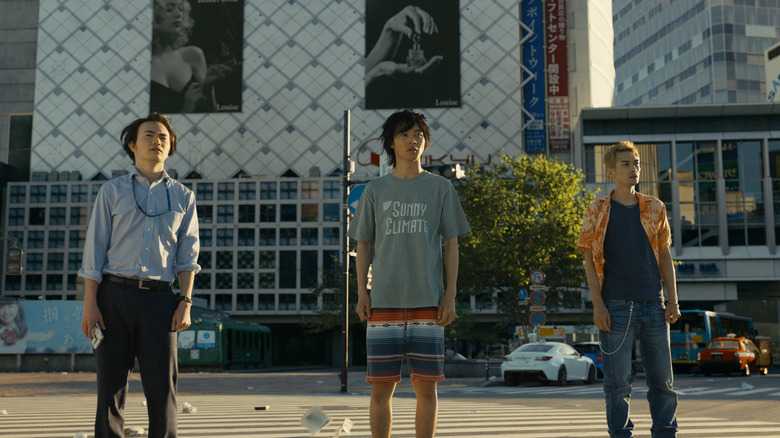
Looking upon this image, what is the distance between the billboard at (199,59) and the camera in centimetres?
6806

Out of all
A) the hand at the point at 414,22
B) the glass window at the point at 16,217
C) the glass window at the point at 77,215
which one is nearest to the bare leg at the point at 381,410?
the hand at the point at 414,22

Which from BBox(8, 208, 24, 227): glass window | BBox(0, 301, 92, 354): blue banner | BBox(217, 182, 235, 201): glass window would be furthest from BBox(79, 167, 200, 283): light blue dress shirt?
BBox(8, 208, 24, 227): glass window

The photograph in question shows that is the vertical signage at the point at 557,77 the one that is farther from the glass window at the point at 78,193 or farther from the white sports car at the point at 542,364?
the white sports car at the point at 542,364

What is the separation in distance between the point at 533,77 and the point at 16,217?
4376 centimetres

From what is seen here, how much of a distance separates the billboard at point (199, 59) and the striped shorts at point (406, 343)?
6542 cm

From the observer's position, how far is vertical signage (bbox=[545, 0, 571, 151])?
217 feet

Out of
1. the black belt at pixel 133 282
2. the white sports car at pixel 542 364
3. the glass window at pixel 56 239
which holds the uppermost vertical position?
the glass window at pixel 56 239

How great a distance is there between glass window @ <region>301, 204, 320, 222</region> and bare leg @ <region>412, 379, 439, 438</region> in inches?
2387

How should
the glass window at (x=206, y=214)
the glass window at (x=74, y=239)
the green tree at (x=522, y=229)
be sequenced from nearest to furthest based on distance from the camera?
the green tree at (x=522, y=229) → the glass window at (x=206, y=214) → the glass window at (x=74, y=239)

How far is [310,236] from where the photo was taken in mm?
64812

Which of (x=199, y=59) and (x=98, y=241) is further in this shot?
(x=199, y=59)

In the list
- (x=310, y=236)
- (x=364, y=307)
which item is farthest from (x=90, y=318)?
(x=310, y=236)

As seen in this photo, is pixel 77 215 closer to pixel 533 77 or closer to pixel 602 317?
pixel 533 77

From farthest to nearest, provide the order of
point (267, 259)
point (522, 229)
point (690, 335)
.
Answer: point (267, 259) < point (522, 229) < point (690, 335)
